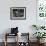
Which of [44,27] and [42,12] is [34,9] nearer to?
[42,12]

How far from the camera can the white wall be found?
7328 millimetres

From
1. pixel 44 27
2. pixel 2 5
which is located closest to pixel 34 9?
pixel 44 27

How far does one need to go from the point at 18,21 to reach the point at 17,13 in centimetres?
38

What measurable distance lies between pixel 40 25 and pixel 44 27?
0.22 metres

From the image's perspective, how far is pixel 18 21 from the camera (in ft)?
24.2

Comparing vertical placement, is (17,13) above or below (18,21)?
above

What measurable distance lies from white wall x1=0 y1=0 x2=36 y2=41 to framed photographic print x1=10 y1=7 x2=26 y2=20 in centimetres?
14

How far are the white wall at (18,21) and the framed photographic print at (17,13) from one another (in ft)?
0.46

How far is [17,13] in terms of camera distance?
7.39 meters

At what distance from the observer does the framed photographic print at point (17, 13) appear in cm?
734

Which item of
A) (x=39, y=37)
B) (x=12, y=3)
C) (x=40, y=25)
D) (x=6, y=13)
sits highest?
(x=12, y=3)

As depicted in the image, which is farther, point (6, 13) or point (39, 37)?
point (6, 13)

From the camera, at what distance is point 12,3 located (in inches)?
288

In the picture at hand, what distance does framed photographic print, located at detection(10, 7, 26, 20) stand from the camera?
7340mm
